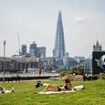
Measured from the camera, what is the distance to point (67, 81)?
79.5 ft

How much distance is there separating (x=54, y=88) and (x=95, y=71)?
6366cm

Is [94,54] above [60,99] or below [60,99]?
above

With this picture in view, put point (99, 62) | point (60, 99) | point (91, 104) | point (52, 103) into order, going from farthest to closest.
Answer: point (99, 62) < point (60, 99) < point (52, 103) < point (91, 104)

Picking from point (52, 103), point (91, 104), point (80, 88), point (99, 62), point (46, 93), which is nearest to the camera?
point (91, 104)

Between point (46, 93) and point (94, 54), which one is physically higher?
point (94, 54)

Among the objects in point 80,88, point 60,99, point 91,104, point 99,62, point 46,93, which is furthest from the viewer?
point 99,62

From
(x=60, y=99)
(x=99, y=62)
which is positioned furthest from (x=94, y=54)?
(x=60, y=99)

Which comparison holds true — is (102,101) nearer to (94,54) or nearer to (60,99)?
(60,99)

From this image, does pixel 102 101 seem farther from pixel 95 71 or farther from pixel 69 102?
pixel 95 71

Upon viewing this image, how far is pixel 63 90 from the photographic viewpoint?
77.6 feet

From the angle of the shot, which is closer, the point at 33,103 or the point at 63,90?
the point at 33,103

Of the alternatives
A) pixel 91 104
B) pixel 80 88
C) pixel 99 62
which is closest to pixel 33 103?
pixel 91 104

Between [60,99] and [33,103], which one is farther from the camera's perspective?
[60,99]

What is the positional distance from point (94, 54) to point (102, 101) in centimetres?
7072
